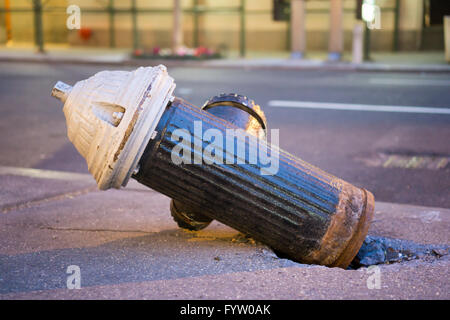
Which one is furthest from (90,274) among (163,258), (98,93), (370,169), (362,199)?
(370,169)

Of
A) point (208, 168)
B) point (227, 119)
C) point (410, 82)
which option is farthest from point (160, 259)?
point (410, 82)

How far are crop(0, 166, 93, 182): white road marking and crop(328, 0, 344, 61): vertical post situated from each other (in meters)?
11.8

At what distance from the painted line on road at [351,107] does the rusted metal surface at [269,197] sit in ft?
18.7

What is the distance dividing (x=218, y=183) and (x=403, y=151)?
12.6 feet

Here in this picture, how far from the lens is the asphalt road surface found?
19.4ft

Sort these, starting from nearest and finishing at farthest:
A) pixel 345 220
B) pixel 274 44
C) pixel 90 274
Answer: pixel 90 274
pixel 345 220
pixel 274 44

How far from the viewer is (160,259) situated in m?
3.51

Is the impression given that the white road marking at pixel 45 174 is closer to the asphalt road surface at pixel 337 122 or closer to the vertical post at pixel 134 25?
the asphalt road surface at pixel 337 122

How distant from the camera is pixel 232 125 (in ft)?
11.8

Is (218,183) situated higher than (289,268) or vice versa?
(218,183)

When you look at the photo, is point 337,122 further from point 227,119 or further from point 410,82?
point 227,119

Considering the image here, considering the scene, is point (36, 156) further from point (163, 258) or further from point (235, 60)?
point (235, 60)

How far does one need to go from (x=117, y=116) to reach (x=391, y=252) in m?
2.00

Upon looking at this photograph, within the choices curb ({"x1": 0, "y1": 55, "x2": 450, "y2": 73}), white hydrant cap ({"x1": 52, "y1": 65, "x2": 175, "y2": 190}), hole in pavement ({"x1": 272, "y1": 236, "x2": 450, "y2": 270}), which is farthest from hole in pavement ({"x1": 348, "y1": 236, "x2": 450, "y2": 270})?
curb ({"x1": 0, "y1": 55, "x2": 450, "y2": 73})
